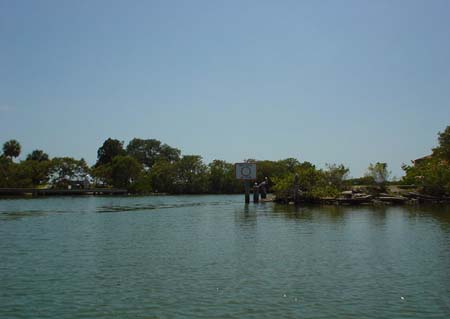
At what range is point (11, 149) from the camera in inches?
5866

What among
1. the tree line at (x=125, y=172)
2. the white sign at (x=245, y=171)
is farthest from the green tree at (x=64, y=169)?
the white sign at (x=245, y=171)

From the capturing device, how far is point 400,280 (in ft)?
55.2

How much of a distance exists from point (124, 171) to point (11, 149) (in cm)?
3498

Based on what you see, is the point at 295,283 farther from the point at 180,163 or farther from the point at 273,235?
the point at 180,163

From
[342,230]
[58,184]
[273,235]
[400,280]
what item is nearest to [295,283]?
[400,280]

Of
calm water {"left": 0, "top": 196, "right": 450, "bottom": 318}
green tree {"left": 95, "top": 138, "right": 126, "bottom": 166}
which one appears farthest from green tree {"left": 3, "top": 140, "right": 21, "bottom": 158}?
calm water {"left": 0, "top": 196, "right": 450, "bottom": 318}

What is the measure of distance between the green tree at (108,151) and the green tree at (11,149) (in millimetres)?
28994

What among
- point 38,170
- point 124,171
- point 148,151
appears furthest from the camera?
point 148,151

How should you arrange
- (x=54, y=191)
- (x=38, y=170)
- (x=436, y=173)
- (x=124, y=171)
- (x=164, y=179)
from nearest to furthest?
(x=436, y=173), (x=54, y=191), (x=38, y=170), (x=124, y=171), (x=164, y=179)

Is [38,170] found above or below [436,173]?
above

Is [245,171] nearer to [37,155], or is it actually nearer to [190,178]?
[190,178]

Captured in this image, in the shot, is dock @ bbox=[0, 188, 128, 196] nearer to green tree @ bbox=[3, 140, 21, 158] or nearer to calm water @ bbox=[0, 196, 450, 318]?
green tree @ bbox=[3, 140, 21, 158]

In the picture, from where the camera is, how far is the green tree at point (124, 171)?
150m

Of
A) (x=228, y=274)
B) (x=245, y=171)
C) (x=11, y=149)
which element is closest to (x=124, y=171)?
(x=11, y=149)
